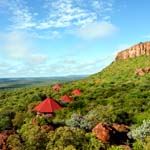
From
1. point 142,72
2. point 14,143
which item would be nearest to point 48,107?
point 14,143

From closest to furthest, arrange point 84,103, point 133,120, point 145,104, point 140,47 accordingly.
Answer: point 133,120 < point 145,104 < point 84,103 < point 140,47

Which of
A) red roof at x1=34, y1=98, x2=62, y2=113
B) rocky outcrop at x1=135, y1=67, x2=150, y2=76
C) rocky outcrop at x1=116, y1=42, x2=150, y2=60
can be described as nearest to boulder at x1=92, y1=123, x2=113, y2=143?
red roof at x1=34, y1=98, x2=62, y2=113

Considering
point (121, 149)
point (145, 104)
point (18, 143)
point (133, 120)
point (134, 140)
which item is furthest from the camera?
point (145, 104)

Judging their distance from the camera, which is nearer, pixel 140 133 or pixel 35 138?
pixel 35 138

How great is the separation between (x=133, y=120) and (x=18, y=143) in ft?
58.2

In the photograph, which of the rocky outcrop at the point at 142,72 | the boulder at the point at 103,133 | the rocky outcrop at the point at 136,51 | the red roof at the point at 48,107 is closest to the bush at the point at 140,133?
the boulder at the point at 103,133

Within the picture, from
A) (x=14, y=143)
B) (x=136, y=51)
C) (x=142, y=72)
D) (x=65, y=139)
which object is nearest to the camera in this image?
(x=14, y=143)

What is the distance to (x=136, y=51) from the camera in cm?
16125

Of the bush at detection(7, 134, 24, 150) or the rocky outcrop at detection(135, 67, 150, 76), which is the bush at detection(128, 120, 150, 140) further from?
the rocky outcrop at detection(135, 67, 150, 76)

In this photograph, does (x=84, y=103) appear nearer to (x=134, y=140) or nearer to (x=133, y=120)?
(x=133, y=120)

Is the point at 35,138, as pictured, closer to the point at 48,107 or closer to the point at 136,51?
the point at 48,107

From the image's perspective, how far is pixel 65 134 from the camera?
2792 centimetres

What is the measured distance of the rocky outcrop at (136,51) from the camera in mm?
157250

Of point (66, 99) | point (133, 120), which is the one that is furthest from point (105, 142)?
point (66, 99)
